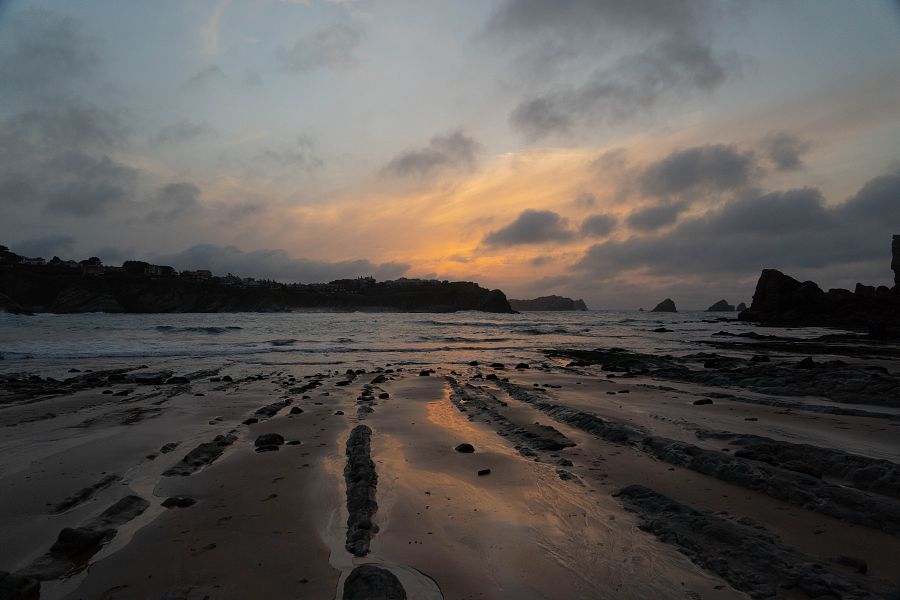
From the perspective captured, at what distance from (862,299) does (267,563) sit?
68.9 meters

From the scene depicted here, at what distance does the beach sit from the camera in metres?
3.02

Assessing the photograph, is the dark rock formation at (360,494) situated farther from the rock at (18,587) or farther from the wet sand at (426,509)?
the rock at (18,587)

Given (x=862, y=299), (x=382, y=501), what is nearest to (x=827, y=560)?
(x=382, y=501)

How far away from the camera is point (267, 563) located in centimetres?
327

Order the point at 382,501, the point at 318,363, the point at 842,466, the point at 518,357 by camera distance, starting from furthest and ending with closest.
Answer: the point at 518,357 → the point at 318,363 → the point at 842,466 → the point at 382,501

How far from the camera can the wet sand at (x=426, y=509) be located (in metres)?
2.98

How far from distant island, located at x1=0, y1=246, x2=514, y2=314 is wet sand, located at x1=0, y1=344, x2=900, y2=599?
286 feet

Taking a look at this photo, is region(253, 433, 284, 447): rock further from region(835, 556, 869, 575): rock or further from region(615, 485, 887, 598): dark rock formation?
region(835, 556, 869, 575): rock

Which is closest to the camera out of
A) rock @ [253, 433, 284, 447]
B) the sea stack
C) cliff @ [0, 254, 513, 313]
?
rock @ [253, 433, 284, 447]

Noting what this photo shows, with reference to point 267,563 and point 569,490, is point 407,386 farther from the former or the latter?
point 267,563

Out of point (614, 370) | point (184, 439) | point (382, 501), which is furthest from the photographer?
point (614, 370)

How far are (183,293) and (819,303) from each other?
4754 inches

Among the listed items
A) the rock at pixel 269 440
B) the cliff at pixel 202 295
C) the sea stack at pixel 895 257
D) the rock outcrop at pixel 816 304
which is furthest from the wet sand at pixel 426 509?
the cliff at pixel 202 295

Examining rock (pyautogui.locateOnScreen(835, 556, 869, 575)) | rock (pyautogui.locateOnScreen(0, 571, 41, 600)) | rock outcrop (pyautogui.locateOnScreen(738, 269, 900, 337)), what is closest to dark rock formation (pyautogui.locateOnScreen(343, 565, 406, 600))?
rock (pyautogui.locateOnScreen(0, 571, 41, 600))
